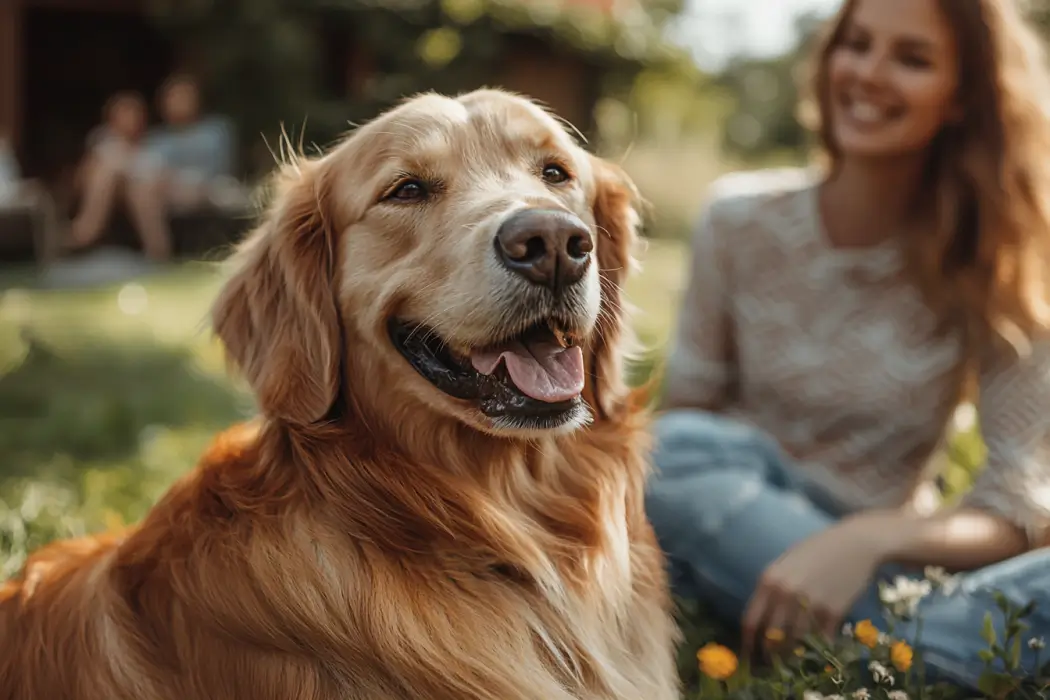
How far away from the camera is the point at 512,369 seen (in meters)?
2.26

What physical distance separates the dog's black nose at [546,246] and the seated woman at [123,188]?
1002cm

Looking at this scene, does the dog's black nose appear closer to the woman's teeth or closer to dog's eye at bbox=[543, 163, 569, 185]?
dog's eye at bbox=[543, 163, 569, 185]

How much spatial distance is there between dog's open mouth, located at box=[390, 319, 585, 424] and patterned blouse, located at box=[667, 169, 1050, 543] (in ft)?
4.32

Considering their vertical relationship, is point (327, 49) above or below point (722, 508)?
below

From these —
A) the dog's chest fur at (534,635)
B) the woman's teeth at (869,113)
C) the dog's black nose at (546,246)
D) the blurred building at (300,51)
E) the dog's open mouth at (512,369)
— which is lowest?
the blurred building at (300,51)

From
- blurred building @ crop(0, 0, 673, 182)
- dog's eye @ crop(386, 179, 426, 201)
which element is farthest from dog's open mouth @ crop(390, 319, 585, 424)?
blurred building @ crop(0, 0, 673, 182)

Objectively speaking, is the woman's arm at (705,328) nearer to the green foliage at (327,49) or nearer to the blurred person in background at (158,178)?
the blurred person in background at (158,178)

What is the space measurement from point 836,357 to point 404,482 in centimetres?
167

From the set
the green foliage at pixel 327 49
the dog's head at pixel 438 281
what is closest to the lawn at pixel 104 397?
the dog's head at pixel 438 281

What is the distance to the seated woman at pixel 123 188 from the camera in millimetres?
11391

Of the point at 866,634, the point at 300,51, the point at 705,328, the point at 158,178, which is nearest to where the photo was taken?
the point at 866,634

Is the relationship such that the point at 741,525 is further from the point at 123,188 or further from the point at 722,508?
the point at 123,188

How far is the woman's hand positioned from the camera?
2760mm

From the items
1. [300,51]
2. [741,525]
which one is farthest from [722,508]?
[300,51]
